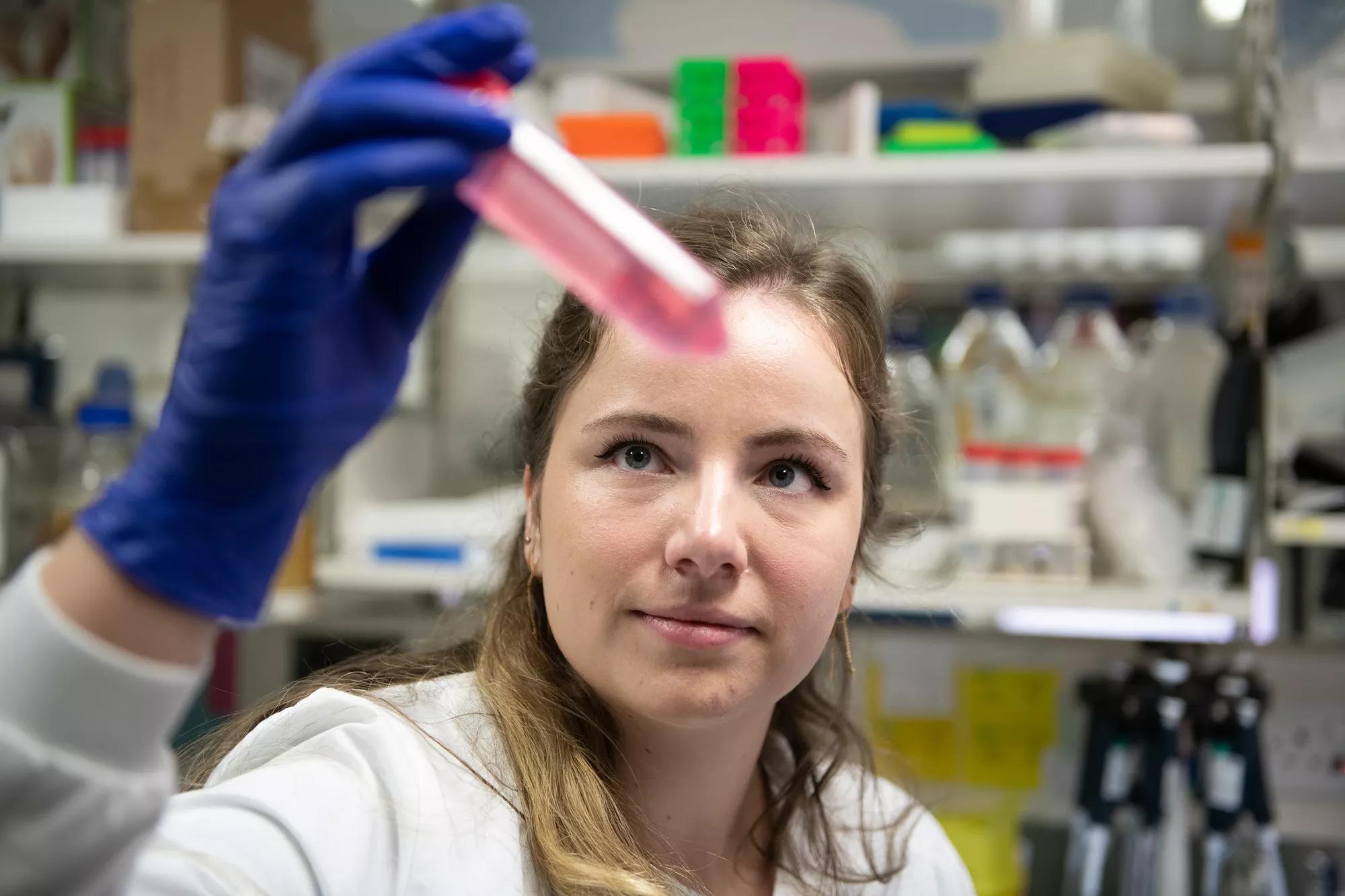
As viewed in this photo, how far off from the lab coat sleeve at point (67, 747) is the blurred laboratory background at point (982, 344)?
919mm

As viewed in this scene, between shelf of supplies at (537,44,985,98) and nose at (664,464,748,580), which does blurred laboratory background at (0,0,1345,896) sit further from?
nose at (664,464,748,580)

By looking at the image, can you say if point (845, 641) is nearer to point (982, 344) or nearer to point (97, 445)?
point (982, 344)

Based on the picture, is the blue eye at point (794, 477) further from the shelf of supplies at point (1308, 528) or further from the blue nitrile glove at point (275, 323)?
the shelf of supplies at point (1308, 528)

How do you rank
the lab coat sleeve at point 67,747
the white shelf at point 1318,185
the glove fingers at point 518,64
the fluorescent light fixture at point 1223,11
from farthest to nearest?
the fluorescent light fixture at point 1223,11 < the white shelf at point 1318,185 < the glove fingers at point 518,64 < the lab coat sleeve at point 67,747

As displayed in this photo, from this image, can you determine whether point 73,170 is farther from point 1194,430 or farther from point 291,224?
point 1194,430

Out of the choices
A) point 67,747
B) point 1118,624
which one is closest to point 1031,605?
point 1118,624

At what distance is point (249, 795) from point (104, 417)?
1.37m

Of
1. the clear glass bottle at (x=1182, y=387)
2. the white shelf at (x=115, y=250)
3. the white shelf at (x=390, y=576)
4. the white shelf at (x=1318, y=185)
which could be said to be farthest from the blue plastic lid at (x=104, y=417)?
the white shelf at (x=1318, y=185)

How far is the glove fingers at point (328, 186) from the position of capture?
516mm

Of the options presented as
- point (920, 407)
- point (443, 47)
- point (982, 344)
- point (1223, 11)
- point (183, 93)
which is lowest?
point (920, 407)

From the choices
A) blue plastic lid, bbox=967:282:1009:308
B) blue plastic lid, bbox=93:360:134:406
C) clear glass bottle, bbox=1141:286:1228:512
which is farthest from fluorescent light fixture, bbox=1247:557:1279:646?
blue plastic lid, bbox=93:360:134:406

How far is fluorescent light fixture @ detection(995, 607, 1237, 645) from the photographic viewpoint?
1.64 metres

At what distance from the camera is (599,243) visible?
1.70 feet

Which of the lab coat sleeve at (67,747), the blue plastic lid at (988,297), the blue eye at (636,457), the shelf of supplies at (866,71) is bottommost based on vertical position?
the lab coat sleeve at (67,747)
